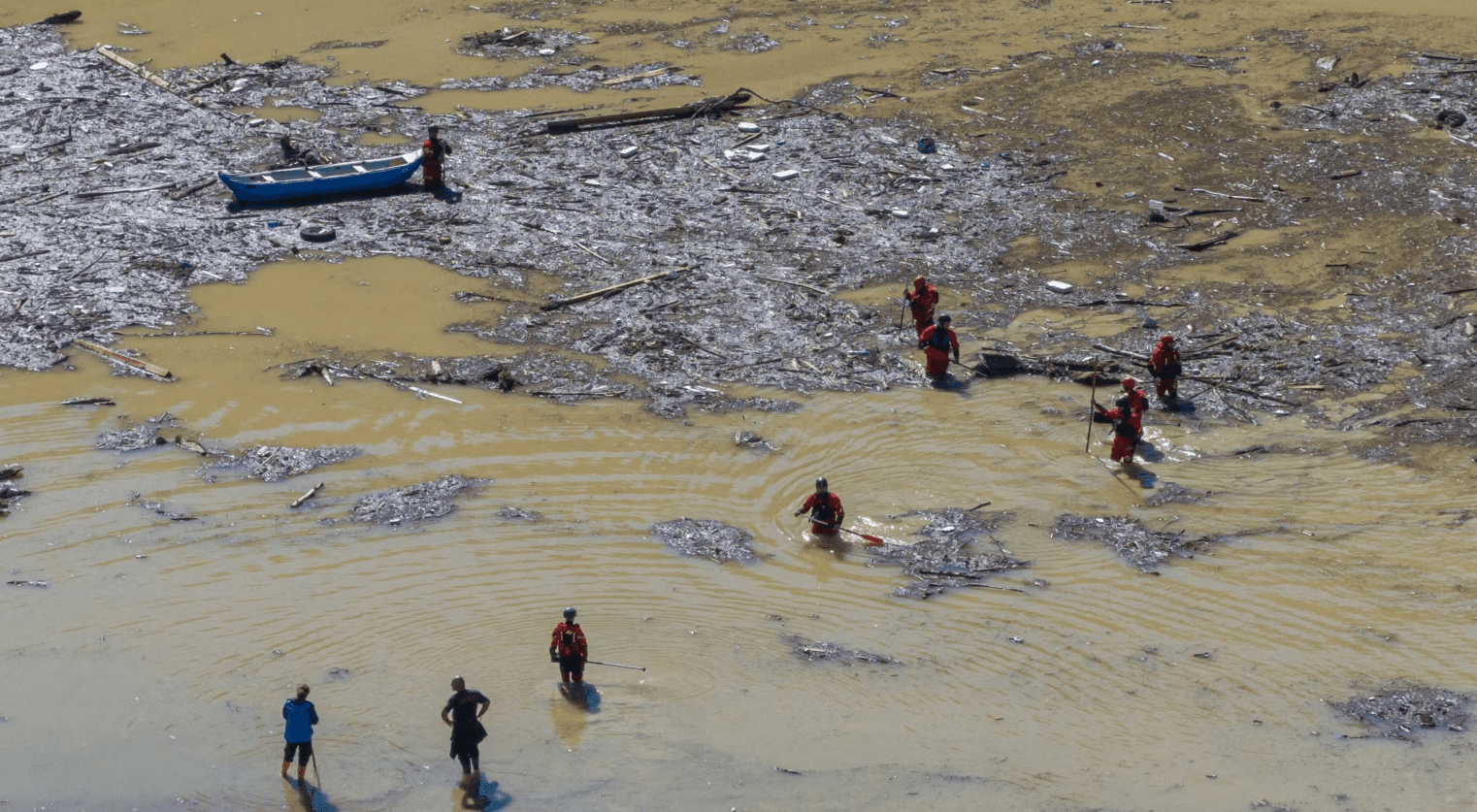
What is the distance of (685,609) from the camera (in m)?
13.6

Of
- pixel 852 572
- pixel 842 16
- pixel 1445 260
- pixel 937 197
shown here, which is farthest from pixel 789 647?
pixel 842 16

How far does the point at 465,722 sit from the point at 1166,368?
9.78 meters

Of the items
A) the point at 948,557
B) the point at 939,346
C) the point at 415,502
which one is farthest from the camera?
the point at 939,346

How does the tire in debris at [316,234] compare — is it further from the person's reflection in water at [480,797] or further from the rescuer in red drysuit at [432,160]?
the person's reflection in water at [480,797]

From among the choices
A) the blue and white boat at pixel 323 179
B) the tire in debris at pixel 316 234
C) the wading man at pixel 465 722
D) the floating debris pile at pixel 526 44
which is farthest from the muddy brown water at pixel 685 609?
the floating debris pile at pixel 526 44

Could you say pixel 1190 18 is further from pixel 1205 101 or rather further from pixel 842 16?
pixel 842 16

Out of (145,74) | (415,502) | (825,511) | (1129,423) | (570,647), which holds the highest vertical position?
(145,74)

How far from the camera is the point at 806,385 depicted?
688 inches

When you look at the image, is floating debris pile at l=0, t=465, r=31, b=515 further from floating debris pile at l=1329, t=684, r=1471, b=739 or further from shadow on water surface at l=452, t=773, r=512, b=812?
floating debris pile at l=1329, t=684, r=1471, b=739

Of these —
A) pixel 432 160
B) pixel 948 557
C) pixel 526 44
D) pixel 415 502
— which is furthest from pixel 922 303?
pixel 526 44

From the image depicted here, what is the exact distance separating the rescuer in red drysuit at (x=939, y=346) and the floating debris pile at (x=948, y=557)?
291 centimetres

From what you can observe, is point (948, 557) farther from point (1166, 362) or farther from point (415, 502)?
point (415, 502)

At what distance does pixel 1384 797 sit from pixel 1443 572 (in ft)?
11.3

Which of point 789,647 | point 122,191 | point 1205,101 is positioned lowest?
point 789,647
